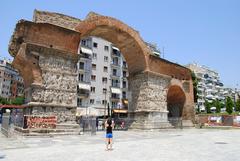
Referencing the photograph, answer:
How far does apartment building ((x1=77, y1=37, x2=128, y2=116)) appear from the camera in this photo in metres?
41.4

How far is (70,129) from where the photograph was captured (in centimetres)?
1547

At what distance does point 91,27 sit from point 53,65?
14.9 ft

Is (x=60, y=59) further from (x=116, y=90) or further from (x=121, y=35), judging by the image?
(x=116, y=90)

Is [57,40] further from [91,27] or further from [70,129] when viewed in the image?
[70,129]

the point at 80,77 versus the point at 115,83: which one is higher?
the point at 80,77

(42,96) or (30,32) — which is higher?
(30,32)

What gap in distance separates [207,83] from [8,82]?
78.7 m

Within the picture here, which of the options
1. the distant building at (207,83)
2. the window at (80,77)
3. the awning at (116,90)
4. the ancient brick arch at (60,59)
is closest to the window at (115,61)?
the awning at (116,90)

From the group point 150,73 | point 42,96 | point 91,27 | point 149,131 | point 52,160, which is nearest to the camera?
point 52,160

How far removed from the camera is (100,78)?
146ft

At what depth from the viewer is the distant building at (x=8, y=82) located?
74694mm

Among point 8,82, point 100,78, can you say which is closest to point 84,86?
point 100,78

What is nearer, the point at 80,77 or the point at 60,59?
the point at 60,59

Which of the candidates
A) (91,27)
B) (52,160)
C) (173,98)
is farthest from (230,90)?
(52,160)
